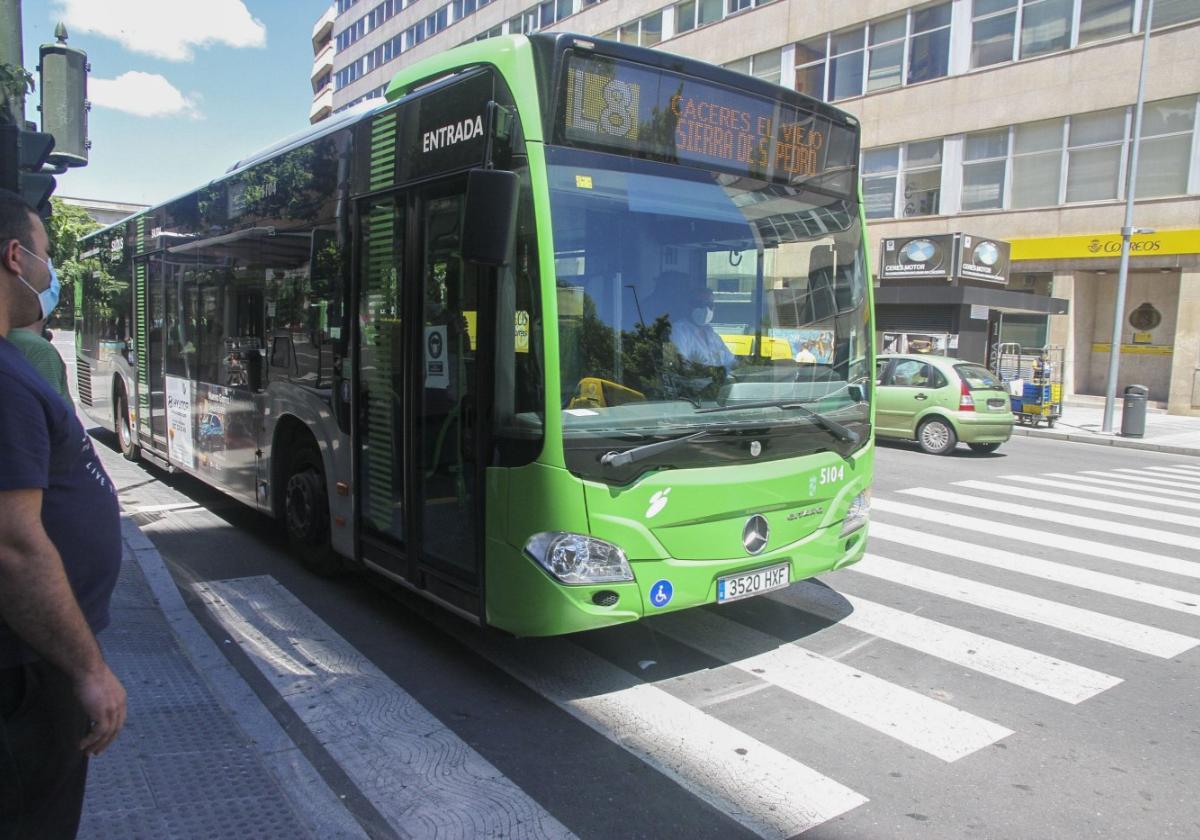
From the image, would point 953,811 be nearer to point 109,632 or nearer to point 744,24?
point 109,632

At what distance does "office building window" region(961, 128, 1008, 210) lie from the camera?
27.3 m

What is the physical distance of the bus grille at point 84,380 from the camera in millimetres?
12834

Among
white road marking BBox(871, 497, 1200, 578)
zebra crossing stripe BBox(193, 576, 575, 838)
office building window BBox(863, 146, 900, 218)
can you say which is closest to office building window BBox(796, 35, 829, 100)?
office building window BBox(863, 146, 900, 218)

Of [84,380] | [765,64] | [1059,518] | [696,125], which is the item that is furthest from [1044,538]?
[765,64]

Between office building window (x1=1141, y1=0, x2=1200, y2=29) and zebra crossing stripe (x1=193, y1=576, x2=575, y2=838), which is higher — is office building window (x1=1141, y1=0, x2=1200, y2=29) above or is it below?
above

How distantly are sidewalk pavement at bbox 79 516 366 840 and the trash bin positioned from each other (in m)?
18.7

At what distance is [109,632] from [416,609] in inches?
68.7

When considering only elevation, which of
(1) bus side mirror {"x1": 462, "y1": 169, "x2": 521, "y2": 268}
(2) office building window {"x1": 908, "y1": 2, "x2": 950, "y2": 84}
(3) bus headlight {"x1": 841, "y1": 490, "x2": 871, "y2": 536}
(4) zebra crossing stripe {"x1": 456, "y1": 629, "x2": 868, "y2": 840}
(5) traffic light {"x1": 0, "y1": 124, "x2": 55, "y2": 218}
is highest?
(2) office building window {"x1": 908, "y1": 2, "x2": 950, "y2": 84}

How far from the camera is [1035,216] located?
86.7ft

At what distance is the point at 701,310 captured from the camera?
14.8ft

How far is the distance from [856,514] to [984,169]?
26508 mm

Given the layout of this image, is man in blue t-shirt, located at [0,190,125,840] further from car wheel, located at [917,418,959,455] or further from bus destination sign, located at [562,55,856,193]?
car wheel, located at [917,418,959,455]

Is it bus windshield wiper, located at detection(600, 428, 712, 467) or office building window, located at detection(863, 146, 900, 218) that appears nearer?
bus windshield wiper, located at detection(600, 428, 712, 467)

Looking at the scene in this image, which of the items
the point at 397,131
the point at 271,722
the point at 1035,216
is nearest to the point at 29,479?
the point at 271,722
